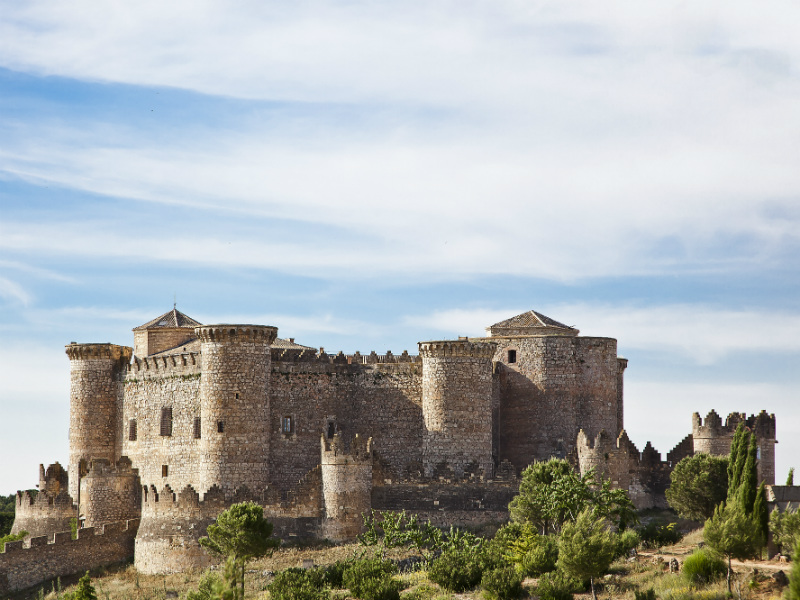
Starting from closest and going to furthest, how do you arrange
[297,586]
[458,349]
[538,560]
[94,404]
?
[297,586]
[538,560]
[458,349]
[94,404]

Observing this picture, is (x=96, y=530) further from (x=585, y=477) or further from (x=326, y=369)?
(x=585, y=477)

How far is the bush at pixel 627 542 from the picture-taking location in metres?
49.4

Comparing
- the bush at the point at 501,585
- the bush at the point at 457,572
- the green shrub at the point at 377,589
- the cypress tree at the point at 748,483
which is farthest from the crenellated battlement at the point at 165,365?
the cypress tree at the point at 748,483

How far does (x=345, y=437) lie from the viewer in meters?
59.7

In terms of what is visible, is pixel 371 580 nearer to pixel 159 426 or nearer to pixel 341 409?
pixel 341 409

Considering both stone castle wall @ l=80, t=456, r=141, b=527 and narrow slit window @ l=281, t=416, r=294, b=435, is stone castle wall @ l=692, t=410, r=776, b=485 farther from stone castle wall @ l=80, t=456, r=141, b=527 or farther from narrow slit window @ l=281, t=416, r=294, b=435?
stone castle wall @ l=80, t=456, r=141, b=527

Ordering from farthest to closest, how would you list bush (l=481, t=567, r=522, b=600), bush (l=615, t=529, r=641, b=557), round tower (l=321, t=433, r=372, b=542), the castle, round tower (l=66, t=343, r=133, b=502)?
1. round tower (l=66, t=343, r=133, b=502)
2. the castle
3. round tower (l=321, t=433, r=372, b=542)
4. bush (l=615, t=529, r=641, b=557)
5. bush (l=481, t=567, r=522, b=600)

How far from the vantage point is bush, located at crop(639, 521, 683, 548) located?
5303cm

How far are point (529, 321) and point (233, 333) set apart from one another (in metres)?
15.8

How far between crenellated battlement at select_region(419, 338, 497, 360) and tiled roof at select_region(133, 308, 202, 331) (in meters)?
14.2

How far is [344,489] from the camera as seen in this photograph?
177ft

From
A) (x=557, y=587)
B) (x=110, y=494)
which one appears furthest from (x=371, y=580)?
(x=110, y=494)

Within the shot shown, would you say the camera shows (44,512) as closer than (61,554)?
No

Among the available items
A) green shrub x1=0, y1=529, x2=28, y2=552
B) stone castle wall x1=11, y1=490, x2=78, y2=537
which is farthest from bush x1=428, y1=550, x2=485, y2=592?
green shrub x1=0, y1=529, x2=28, y2=552
